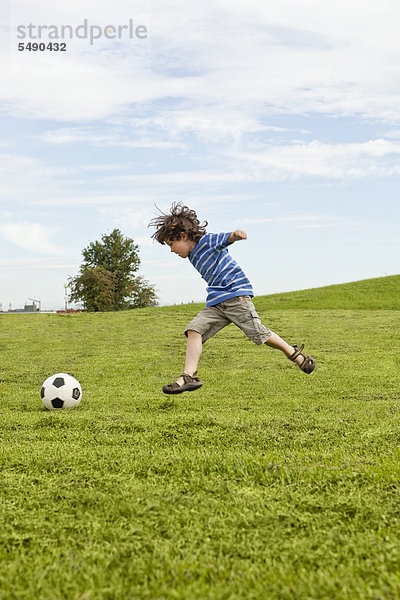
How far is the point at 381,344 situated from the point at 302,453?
8.68 meters

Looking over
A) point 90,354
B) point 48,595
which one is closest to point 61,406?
point 48,595

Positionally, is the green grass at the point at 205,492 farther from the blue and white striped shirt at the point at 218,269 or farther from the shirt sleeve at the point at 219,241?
the shirt sleeve at the point at 219,241

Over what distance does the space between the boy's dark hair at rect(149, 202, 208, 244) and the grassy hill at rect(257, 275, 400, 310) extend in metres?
16.2

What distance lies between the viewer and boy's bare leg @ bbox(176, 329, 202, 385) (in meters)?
5.45

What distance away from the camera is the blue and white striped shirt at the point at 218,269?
220 inches

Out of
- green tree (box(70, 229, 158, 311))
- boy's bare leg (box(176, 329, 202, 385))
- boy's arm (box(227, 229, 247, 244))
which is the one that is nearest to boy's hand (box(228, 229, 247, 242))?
boy's arm (box(227, 229, 247, 244))

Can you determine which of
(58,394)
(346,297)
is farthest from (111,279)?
(58,394)

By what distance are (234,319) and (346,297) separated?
18.6 metres

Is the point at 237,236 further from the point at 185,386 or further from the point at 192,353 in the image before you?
the point at 185,386

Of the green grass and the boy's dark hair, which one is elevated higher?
the boy's dark hair

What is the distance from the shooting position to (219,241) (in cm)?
554

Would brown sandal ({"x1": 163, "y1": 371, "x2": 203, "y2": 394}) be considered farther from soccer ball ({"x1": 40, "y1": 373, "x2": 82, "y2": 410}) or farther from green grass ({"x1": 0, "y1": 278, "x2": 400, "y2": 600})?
soccer ball ({"x1": 40, "y1": 373, "x2": 82, "y2": 410})

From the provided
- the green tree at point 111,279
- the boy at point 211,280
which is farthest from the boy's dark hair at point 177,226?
the green tree at point 111,279

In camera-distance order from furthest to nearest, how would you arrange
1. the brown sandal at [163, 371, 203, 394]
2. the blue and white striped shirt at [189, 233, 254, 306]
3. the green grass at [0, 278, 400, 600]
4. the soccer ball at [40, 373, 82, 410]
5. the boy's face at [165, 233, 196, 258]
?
the soccer ball at [40, 373, 82, 410] < the boy's face at [165, 233, 196, 258] < the blue and white striped shirt at [189, 233, 254, 306] < the brown sandal at [163, 371, 203, 394] < the green grass at [0, 278, 400, 600]
